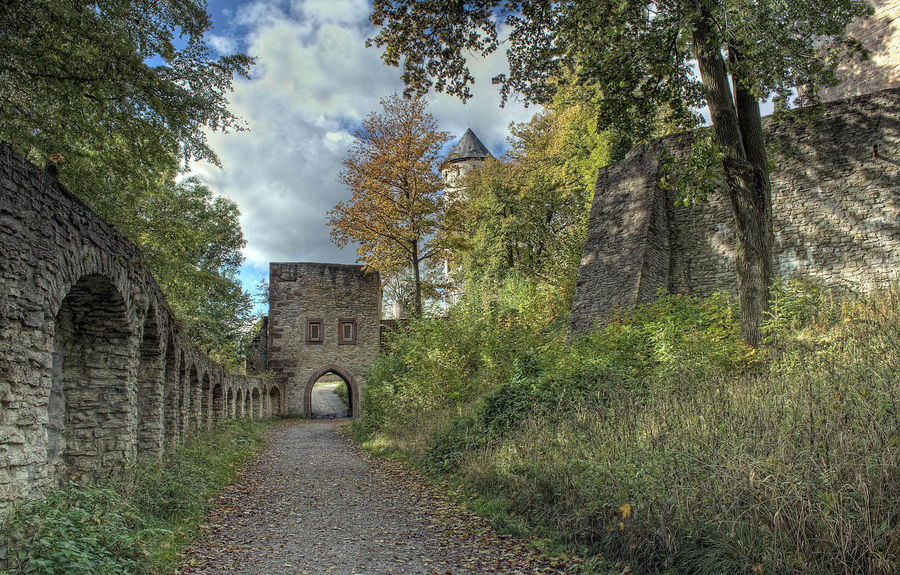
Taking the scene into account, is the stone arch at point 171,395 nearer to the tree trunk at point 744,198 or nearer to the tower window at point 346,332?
the tree trunk at point 744,198

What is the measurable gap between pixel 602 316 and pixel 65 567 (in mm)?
10949

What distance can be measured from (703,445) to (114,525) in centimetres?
475

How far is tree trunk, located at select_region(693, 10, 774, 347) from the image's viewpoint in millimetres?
8109

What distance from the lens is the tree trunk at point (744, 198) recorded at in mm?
8109

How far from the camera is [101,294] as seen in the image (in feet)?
19.8

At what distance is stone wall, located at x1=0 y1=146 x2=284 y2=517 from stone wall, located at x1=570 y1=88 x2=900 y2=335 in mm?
8800

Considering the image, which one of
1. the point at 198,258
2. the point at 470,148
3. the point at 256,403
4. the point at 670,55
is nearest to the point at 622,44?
the point at 670,55

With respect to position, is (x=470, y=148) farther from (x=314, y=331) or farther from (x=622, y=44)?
(x=622, y=44)

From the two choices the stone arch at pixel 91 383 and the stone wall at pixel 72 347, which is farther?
the stone arch at pixel 91 383

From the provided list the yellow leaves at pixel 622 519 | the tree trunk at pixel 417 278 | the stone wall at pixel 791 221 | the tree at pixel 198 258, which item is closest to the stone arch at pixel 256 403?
the tree at pixel 198 258

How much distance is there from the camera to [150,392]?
7777mm

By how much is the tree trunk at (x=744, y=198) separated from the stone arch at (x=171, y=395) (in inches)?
349

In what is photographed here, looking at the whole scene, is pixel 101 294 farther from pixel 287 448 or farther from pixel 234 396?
pixel 234 396

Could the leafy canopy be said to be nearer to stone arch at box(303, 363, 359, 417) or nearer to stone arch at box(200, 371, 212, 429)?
stone arch at box(200, 371, 212, 429)
